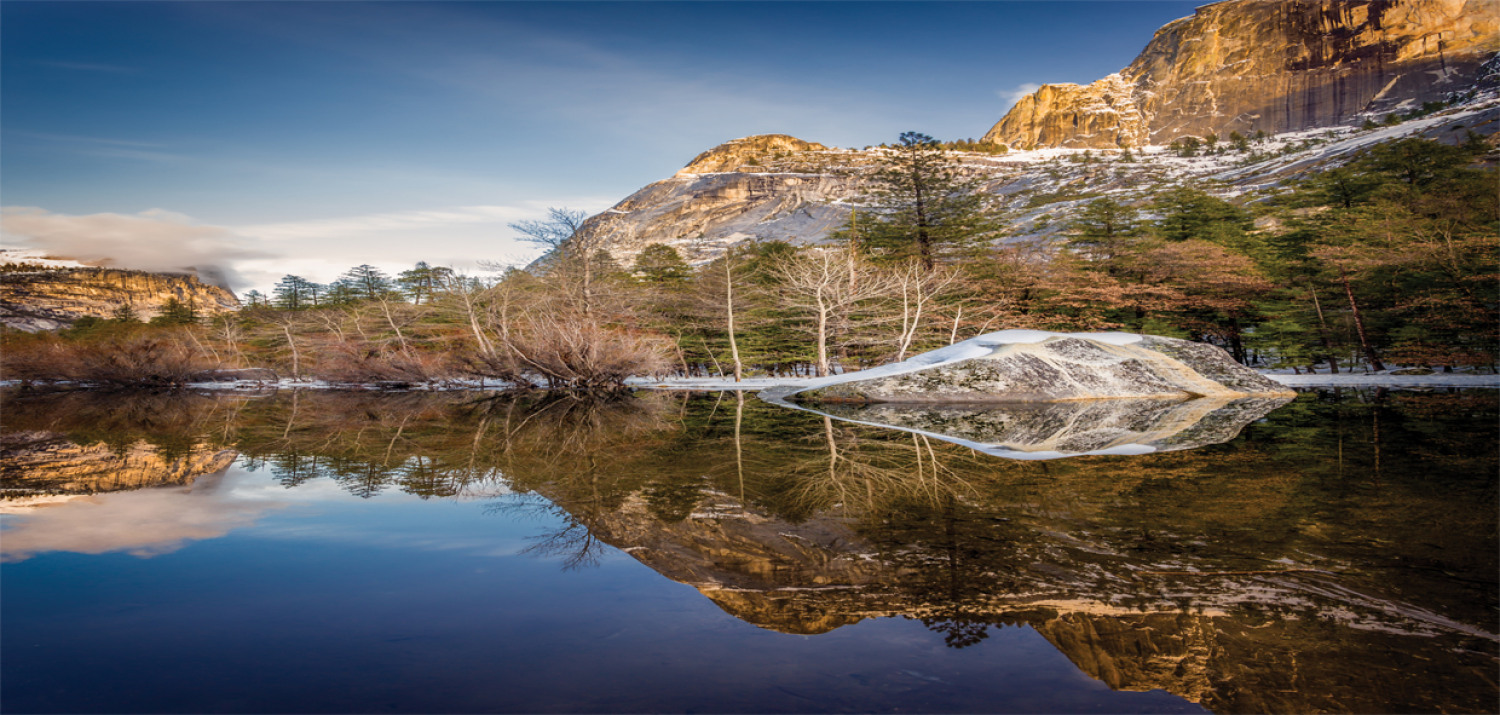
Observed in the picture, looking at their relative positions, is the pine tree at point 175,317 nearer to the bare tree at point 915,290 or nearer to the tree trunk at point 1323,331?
the bare tree at point 915,290

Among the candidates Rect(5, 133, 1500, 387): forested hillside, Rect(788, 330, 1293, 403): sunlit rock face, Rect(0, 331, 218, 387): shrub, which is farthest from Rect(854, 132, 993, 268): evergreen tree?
Rect(0, 331, 218, 387): shrub

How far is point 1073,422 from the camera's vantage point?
8820 millimetres

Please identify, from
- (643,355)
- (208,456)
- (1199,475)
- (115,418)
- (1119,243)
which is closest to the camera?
(1199,475)

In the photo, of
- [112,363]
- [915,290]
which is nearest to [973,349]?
[915,290]

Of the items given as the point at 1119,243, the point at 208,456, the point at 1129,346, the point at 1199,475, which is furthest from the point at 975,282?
the point at 208,456

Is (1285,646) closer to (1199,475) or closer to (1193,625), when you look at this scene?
(1193,625)

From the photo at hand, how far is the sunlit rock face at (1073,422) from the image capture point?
261 inches

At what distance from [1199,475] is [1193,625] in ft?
10.7

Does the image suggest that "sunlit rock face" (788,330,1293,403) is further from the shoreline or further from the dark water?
the dark water

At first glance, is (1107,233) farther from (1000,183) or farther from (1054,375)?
(1000,183)

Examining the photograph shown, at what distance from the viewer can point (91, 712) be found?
1.98m

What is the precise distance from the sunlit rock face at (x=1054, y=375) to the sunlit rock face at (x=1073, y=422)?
1.58ft

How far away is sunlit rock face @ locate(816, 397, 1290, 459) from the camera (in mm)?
6637

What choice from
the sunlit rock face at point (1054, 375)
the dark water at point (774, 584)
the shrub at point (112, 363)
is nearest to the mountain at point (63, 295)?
the shrub at point (112, 363)
